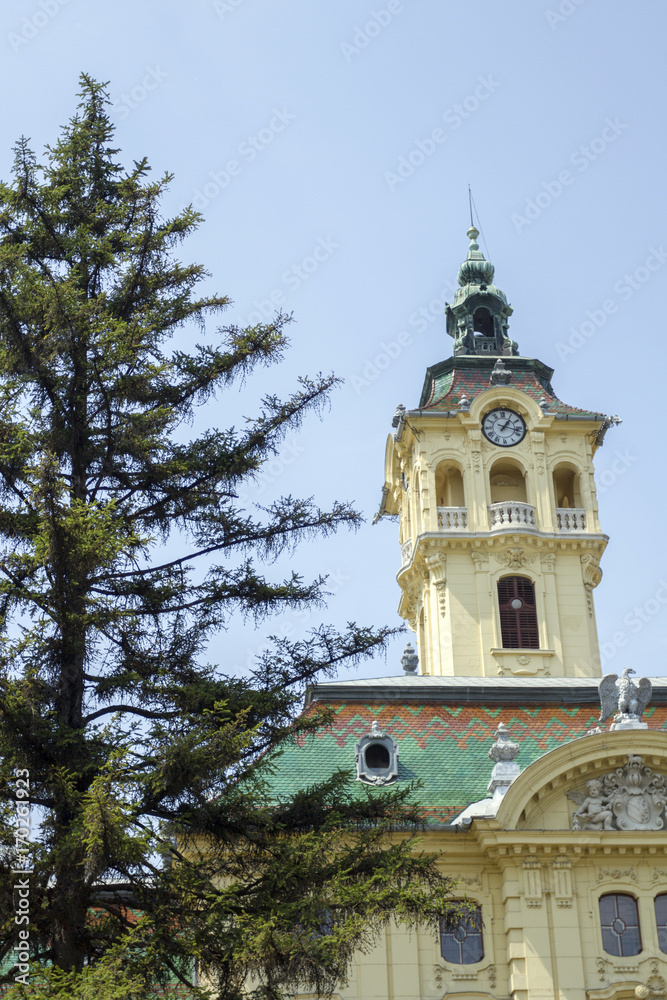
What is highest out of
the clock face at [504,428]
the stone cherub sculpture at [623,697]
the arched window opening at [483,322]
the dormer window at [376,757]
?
the arched window opening at [483,322]

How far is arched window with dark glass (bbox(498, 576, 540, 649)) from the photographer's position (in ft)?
147

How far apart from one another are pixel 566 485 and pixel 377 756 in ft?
68.1

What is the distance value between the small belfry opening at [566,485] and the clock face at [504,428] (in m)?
1.87

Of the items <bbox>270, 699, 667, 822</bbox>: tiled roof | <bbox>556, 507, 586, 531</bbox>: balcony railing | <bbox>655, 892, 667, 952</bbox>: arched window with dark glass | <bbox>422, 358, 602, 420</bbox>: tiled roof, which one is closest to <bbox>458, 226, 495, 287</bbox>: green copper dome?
<bbox>422, 358, 602, 420</bbox>: tiled roof

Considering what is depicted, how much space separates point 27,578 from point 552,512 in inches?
1204

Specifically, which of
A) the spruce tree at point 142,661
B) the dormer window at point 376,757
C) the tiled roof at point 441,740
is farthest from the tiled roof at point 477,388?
Answer: the spruce tree at point 142,661

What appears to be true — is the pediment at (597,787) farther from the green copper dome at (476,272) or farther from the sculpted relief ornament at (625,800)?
the green copper dome at (476,272)

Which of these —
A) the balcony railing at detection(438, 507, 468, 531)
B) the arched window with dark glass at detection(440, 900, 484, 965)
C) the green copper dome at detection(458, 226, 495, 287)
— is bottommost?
the arched window with dark glass at detection(440, 900, 484, 965)

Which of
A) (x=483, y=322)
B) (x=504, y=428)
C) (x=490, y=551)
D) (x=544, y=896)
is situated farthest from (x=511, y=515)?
(x=544, y=896)

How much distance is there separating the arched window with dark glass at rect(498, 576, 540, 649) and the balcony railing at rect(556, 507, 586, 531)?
96.4 inches

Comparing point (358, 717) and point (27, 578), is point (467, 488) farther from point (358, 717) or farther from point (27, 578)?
point (27, 578)

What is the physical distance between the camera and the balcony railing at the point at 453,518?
4597cm

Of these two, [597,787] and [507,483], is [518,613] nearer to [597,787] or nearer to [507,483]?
[507,483]

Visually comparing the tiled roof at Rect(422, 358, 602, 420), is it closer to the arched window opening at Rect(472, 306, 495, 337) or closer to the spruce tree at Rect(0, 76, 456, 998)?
the arched window opening at Rect(472, 306, 495, 337)
